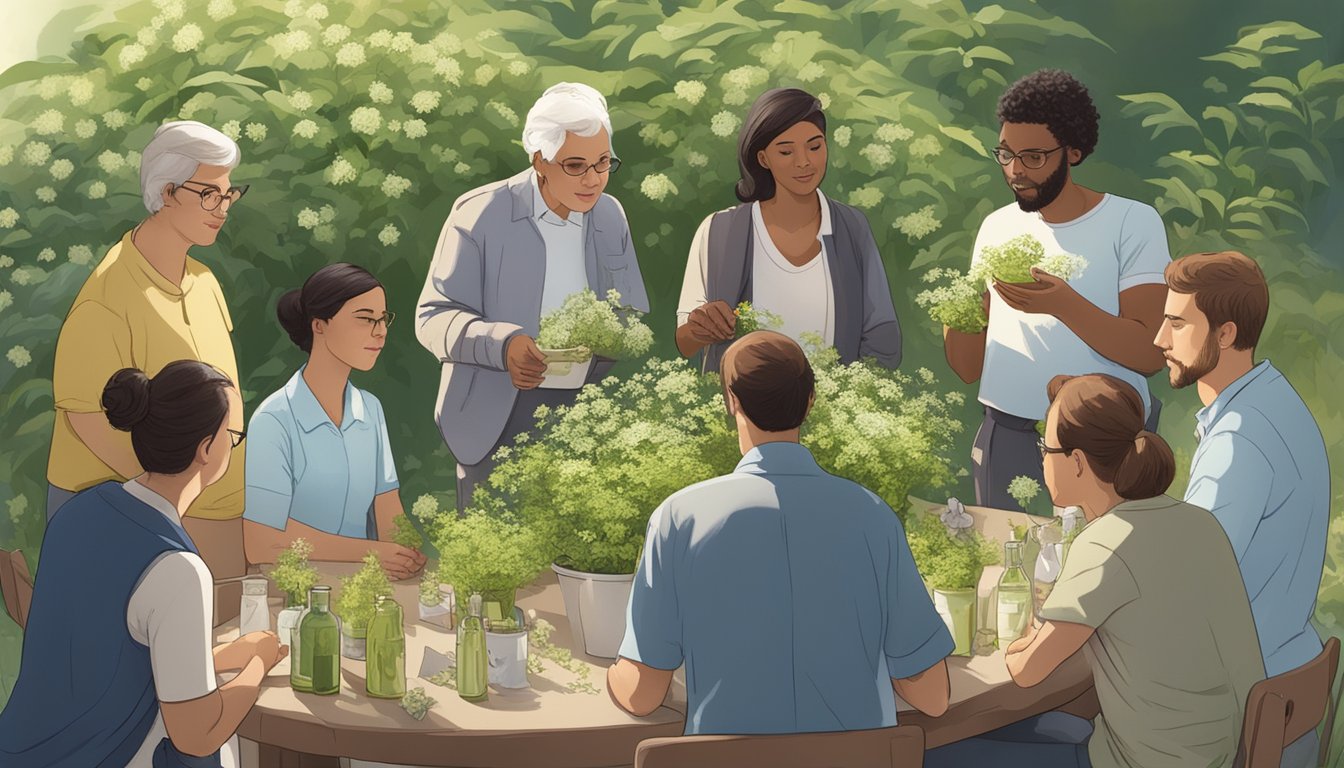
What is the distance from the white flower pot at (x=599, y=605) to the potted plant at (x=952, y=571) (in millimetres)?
672

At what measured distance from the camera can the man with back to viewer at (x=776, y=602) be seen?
2.52 metres

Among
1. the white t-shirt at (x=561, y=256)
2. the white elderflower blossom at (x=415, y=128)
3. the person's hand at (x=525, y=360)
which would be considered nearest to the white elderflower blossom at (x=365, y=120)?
the white elderflower blossom at (x=415, y=128)

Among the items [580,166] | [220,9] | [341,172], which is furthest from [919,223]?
[220,9]

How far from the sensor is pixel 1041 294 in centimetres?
414

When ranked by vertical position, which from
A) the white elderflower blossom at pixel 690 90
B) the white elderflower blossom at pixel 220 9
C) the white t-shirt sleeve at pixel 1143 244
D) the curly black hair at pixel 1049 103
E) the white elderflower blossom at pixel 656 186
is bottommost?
the white t-shirt sleeve at pixel 1143 244

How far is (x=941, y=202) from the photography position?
241 inches

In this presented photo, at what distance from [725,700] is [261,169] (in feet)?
14.1

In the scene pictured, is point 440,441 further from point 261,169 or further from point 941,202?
point 941,202

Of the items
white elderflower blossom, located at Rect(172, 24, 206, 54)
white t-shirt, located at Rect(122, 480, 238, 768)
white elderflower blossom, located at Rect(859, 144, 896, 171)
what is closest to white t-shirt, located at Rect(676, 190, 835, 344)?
white elderflower blossom, located at Rect(859, 144, 896, 171)

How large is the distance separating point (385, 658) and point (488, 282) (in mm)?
2154

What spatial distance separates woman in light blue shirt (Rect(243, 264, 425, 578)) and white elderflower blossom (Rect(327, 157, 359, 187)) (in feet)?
6.76

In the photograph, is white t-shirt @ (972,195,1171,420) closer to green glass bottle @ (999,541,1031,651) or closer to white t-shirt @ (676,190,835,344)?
white t-shirt @ (676,190,835,344)

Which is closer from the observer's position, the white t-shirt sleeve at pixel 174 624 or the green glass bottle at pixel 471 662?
the white t-shirt sleeve at pixel 174 624

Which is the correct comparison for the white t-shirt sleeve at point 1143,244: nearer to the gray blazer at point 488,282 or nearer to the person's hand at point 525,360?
the gray blazer at point 488,282
